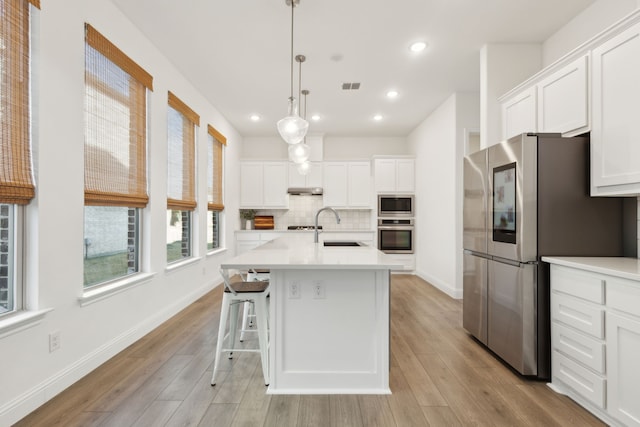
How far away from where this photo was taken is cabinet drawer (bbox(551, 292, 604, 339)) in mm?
1921

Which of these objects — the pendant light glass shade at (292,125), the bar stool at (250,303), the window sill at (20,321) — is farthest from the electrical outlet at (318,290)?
the window sill at (20,321)

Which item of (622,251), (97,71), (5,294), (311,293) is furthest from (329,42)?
(5,294)

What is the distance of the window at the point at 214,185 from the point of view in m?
5.25

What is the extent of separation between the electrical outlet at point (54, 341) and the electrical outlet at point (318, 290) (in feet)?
5.49

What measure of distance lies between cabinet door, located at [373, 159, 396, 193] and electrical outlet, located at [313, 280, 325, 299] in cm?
458

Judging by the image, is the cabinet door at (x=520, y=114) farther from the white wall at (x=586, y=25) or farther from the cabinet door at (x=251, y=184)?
the cabinet door at (x=251, y=184)

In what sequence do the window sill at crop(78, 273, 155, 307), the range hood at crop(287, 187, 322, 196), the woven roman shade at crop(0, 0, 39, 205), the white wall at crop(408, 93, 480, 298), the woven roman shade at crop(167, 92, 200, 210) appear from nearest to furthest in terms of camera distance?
the woven roman shade at crop(0, 0, 39, 205)
the window sill at crop(78, 273, 155, 307)
the woven roman shade at crop(167, 92, 200, 210)
the white wall at crop(408, 93, 480, 298)
the range hood at crop(287, 187, 322, 196)

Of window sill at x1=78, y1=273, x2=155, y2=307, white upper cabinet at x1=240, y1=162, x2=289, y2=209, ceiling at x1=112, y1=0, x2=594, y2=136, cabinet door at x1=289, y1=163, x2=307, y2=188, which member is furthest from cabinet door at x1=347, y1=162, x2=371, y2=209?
window sill at x1=78, y1=273, x2=155, y2=307

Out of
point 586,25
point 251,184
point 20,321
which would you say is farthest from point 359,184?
point 20,321

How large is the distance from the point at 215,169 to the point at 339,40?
310 centimetres

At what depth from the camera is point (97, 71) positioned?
8.61 feet

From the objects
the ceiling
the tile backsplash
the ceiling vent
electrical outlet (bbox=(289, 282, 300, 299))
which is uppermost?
the ceiling

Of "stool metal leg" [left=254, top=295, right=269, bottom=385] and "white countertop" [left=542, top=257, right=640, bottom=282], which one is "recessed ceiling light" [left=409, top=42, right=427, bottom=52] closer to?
"white countertop" [left=542, top=257, right=640, bottom=282]

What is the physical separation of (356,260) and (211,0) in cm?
234
